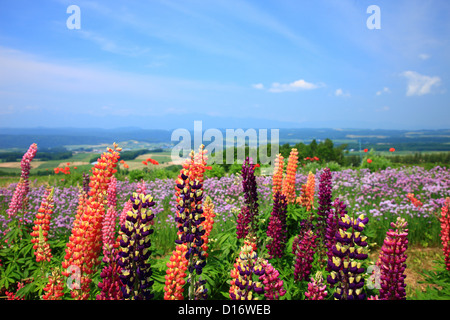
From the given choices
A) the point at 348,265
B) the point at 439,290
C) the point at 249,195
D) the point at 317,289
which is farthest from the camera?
the point at 249,195

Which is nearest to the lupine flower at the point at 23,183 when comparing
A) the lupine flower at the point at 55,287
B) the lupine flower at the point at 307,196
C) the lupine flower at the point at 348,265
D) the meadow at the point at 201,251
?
the meadow at the point at 201,251

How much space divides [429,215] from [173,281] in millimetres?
9475

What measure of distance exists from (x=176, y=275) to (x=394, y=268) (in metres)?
2.29

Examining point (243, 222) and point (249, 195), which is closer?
point (243, 222)

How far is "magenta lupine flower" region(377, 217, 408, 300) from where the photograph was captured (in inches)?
124

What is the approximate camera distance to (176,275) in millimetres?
3184

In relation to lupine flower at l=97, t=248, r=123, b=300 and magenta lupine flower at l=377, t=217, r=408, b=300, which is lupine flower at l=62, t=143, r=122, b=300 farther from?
magenta lupine flower at l=377, t=217, r=408, b=300

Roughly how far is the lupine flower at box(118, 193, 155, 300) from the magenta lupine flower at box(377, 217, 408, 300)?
7.97ft

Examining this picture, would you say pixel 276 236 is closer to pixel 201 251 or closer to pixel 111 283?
pixel 201 251

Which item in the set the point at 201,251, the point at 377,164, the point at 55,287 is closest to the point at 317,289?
the point at 201,251

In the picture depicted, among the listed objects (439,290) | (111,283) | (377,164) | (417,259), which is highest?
(111,283)

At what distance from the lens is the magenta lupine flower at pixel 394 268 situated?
10.4ft

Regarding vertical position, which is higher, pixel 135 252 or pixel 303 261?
pixel 135 252
